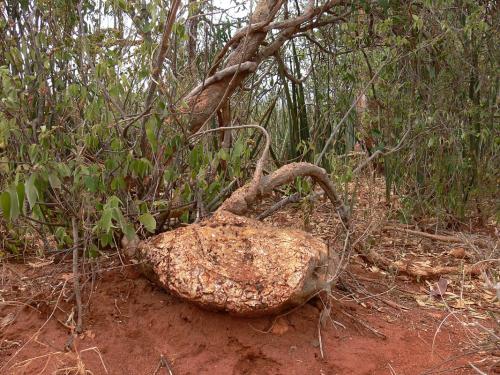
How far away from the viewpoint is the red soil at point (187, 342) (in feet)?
7.78

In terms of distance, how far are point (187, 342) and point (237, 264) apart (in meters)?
0.41

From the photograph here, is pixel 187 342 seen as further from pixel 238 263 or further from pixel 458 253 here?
pixel 458 253

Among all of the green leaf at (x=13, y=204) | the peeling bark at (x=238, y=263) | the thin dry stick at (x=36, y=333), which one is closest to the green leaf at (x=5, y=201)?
the green leaf at (x=13, y=204)

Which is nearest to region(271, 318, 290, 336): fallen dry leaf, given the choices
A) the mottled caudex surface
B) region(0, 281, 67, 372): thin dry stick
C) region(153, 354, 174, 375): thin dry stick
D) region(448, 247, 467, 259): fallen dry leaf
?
the mottled caudex surface

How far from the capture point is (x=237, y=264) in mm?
2559

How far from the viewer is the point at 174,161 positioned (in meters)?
3.02

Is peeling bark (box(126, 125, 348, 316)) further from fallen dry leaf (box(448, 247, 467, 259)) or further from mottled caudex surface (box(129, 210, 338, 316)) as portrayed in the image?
fallen dry leaf (box(448, 247, 467, 259))

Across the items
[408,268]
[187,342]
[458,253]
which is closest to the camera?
[187,342]

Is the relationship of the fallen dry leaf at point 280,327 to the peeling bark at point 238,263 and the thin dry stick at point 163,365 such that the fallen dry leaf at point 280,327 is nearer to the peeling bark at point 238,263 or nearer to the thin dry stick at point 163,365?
the peeling bark at point 238,263

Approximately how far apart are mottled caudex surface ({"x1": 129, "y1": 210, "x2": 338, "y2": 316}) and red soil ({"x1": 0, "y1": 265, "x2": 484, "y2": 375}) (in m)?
0.12

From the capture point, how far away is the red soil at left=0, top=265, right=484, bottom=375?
2371mm

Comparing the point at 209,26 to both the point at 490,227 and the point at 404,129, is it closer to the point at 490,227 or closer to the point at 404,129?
the point at 404,129

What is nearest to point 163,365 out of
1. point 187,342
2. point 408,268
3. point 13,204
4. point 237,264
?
point 187,342

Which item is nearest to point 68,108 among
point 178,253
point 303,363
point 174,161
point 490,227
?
point 174,161
